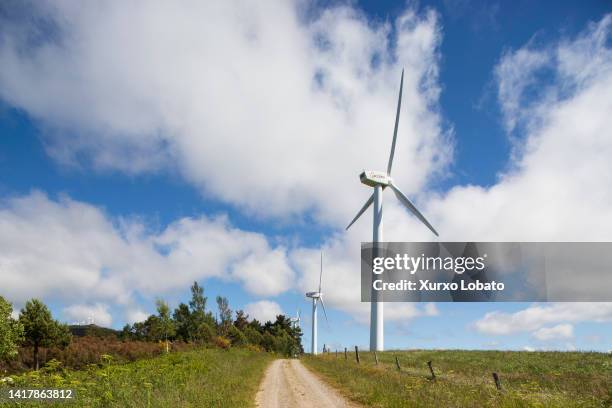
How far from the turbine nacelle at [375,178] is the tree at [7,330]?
4591cm

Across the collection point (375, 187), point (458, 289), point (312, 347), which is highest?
point (375, 187)

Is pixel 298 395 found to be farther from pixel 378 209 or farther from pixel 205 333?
pixel 205 333

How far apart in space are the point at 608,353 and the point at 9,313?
56.7 metres

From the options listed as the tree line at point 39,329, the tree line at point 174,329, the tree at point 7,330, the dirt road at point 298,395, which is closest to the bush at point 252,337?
the tree line at point 174,329

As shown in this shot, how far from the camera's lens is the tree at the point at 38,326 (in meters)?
52.8

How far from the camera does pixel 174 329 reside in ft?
243

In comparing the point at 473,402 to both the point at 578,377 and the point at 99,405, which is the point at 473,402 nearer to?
the point at 99,405

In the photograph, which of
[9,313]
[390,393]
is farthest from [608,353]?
[9,313]

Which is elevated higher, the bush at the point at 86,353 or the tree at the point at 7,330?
the tree at the point at 7,330

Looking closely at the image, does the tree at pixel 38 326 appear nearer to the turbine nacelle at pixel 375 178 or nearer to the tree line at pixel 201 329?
the tree line at pixel 201 329

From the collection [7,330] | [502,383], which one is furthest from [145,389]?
[7,330]

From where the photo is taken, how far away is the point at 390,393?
18.0 m

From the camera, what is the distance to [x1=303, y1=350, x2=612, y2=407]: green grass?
15462mm

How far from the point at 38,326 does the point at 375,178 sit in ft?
159
